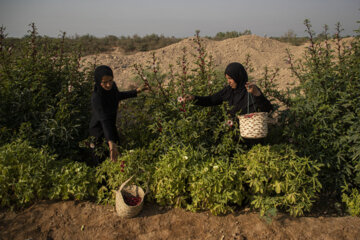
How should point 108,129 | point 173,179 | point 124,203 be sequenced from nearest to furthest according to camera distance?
point 124,203 → point 173,179 → point 108,129

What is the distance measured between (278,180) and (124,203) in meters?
1.59

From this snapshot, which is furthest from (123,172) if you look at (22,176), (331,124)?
(331,124)

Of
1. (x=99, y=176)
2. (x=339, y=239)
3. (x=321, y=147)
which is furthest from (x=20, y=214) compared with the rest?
(x=321, y=147)

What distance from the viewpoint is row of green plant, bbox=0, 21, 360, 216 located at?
291 centimetres

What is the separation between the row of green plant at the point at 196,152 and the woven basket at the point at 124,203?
0.39 feet

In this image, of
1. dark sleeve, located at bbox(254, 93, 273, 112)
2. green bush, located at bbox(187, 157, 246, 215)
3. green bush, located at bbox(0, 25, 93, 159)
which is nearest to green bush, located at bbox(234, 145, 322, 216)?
green bush, located at bbox(187, 157, 246, 215)

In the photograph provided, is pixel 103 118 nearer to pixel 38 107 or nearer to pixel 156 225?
pixel 38 107

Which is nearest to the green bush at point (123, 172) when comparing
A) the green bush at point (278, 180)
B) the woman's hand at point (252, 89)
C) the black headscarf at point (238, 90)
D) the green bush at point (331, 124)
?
the green bush at point (278, 180)

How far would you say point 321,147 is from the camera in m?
3.28

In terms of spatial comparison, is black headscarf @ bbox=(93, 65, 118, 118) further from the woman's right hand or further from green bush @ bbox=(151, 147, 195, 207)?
green bush @ bbox=(151, 147, 195, 207)

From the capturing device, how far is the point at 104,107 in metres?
3.38

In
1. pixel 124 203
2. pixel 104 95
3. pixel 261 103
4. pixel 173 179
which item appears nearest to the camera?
pixel 124 203

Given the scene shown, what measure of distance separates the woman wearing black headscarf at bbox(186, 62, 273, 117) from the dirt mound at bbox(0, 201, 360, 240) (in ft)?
3.77

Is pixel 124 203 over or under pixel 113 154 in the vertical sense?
under
